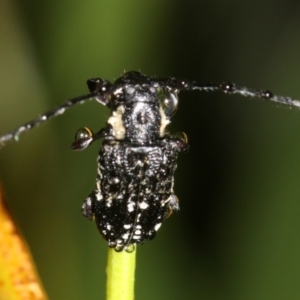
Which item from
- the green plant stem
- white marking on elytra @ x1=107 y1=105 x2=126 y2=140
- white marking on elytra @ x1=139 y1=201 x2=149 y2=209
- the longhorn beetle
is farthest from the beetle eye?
the green plant stem

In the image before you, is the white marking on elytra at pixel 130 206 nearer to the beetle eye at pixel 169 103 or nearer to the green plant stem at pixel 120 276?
the beetle eye at pixel 169 103

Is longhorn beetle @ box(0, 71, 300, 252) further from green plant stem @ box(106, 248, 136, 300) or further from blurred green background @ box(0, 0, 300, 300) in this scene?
blurred green background @ box(0, 0, 300, 300)

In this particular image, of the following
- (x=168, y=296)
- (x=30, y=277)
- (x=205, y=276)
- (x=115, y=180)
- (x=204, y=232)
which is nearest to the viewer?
(x=30, y=277)

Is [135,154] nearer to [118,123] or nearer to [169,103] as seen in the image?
[118,123]

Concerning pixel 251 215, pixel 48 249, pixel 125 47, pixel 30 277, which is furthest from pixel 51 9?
pixel 30 277

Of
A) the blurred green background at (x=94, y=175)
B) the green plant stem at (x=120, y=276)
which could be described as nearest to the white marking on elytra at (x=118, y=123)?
the green plant stem at (x=120, y=276)

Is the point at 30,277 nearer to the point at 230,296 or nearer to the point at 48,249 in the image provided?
the point at 48,249

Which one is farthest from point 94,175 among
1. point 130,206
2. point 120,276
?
point 120,276
